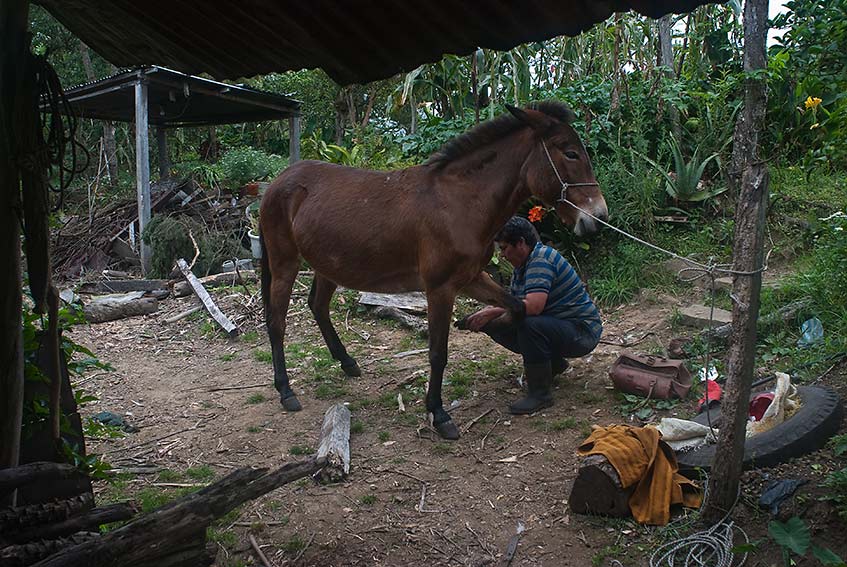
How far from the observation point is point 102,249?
462 inches

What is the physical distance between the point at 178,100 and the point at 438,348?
32.8 ft

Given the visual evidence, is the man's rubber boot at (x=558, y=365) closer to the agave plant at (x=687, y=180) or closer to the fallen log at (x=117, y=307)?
the agave plant at (x=687, y=180)

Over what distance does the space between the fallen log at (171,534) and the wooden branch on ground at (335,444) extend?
1.27 m

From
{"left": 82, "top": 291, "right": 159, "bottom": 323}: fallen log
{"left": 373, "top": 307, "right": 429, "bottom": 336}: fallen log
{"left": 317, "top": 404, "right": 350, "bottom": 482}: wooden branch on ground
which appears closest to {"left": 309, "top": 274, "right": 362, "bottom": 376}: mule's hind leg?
{"left": 317, "top": 404, "right": 350, "bottom": 482}: wooden branch on ground

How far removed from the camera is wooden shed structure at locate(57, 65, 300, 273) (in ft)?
33.7

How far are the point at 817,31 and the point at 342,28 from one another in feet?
12.0

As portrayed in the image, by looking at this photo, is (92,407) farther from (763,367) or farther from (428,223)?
(763,367)

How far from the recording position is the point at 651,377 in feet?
15.4

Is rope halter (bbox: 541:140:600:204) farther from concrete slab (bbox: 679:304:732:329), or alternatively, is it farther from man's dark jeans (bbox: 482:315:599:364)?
concrete slab (bbox: 679:304:732:329)

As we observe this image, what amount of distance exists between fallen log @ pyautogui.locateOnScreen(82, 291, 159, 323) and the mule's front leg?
5.51 m

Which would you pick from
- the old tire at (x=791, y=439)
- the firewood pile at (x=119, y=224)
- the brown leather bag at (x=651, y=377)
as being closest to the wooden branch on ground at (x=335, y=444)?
the old tire at (x=791, y=439)

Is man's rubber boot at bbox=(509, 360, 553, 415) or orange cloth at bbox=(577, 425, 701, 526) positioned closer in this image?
orange cloth at bbox=(577, 425, 701, 526)

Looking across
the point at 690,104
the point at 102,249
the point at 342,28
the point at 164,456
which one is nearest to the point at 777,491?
the point at 342,28

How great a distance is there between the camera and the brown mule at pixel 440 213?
453cm
